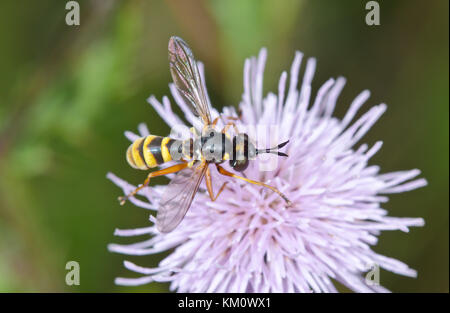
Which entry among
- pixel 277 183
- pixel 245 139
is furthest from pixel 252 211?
pixel 245 139

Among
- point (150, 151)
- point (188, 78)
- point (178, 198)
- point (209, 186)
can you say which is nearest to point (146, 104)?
point (188, 78)

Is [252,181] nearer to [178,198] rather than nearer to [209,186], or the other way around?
[209,186]

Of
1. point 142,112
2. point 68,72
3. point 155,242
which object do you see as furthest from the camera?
point 142,112

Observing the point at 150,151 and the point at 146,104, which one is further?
the point at 146,104

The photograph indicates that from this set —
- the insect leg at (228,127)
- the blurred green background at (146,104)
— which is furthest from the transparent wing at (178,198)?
the blurred green background at (146,104)

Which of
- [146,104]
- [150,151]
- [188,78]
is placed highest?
[146,104]

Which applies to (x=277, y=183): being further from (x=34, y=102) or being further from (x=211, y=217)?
(x=34, y=102)

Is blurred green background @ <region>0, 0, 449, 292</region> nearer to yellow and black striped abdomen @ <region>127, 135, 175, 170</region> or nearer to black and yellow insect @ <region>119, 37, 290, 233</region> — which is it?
black and yellow insect @ <region>119, 37, 290, 233</region>

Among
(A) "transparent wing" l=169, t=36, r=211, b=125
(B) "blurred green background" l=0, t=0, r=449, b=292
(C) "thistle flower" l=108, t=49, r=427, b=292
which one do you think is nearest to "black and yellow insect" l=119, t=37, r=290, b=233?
(A) "transparent wing" l=169, t=36, r=211, b=125
